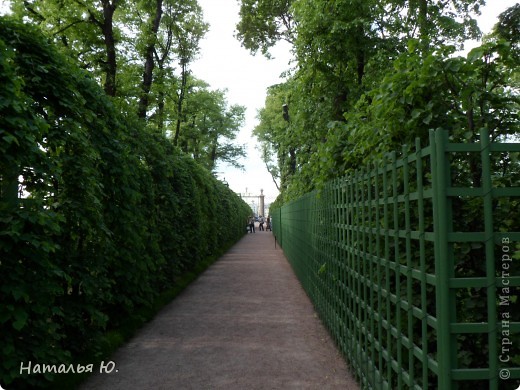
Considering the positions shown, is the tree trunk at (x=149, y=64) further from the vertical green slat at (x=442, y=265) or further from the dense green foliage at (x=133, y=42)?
the vertical green slat at (x=442, y=265)

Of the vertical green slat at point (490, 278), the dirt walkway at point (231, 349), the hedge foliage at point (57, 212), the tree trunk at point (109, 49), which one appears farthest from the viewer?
the tree trunk at point (109, 49)

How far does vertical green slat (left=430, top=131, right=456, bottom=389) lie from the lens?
205 centimetres

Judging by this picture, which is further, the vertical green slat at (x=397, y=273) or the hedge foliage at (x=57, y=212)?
the hedge foliage at (x=57, y=212)

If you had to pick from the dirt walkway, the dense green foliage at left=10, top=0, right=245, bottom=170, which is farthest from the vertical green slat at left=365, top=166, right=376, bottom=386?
the dense green foliage at left=10, top=0, right=245, bottom=170

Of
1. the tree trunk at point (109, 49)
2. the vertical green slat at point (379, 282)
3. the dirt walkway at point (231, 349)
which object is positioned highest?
the tree trunk at point (109, 49)

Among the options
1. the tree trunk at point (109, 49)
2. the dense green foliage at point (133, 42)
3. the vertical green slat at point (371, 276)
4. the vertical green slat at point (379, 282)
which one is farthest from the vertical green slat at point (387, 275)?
the tree trunk at point (109, 49)

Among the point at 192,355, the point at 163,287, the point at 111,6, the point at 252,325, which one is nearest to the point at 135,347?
the point at 192,355

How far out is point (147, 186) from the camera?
22.4 ft

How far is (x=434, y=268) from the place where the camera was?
2424 millimetres

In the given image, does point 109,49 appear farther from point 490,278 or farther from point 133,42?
point 490,278

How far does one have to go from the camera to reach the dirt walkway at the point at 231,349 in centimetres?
416

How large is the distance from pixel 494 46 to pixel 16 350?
13.7ft

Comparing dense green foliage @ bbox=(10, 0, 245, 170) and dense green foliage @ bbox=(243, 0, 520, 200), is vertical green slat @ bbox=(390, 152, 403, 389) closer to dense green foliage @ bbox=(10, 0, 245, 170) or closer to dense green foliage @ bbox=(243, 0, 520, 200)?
dense green foliage @ bbox=(243, 0, 520, 200)

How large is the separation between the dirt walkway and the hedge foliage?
56 cm
